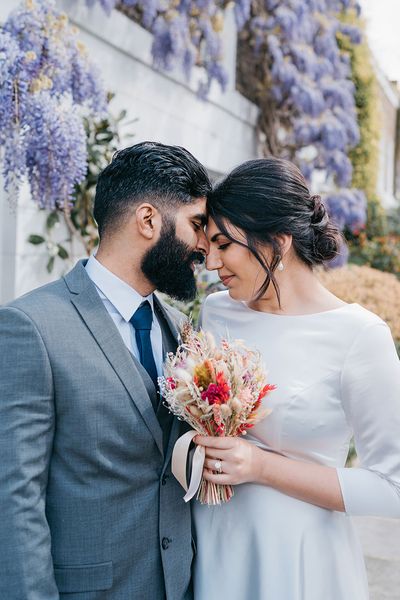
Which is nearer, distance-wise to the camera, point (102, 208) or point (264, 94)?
point (102, 208)

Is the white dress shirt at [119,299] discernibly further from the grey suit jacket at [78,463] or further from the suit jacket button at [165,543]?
the suit jacket button at [165,543]

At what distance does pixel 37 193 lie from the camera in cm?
388

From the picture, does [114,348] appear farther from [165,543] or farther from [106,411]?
[165,543]

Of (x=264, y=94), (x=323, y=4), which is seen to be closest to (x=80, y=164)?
(x=264, y=94)

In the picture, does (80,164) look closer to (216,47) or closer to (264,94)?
(216,47)

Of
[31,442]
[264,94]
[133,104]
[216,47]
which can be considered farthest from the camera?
[264,94]

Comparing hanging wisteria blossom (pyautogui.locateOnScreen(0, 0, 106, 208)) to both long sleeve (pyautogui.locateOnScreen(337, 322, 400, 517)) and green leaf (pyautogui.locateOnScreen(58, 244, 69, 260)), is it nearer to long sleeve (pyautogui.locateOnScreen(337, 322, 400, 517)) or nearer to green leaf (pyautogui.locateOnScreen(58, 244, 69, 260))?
green leaf (pyautogui.locateOnScreen(58, 244, 69, 260))

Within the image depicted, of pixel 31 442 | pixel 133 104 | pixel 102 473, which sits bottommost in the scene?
pixel 102 473

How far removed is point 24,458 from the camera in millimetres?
1676

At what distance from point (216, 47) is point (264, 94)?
6.62 ft

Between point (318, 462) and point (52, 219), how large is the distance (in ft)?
10.00

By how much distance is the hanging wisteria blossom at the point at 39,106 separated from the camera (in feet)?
11.9

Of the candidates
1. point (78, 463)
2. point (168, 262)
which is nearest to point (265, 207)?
point (168, 262)

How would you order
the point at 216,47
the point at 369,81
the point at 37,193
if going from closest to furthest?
the point at 37,193 → the point at 216,47 → the point at 369,81
